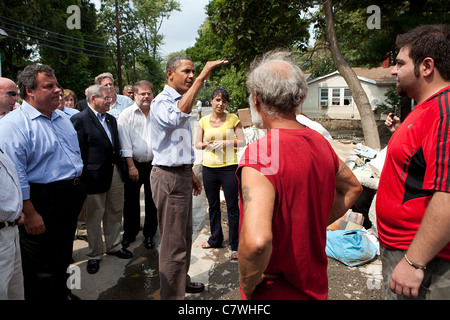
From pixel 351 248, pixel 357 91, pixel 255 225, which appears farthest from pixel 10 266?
pixel 357 91

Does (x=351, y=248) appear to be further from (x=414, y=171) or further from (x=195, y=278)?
(x=414, y=171)

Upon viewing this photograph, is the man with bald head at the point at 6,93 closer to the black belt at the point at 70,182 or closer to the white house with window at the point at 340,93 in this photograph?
the black belt at the point at 70,182

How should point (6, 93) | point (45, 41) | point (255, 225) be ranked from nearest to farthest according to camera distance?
point (255, 225) < point (6, 93) < point (45, 41)

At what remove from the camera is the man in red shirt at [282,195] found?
4.00 ft

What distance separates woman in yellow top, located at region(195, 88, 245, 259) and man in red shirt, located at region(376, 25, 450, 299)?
7.14ft

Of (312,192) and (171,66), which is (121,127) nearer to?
(171,66)

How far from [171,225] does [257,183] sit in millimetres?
1619

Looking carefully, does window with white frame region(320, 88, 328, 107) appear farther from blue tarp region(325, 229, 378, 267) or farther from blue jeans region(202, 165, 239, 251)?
blue jeans region(202, 165, 239, 251)

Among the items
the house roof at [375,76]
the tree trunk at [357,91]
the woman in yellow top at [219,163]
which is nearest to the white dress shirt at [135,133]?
the woman in yellow top at [219,163]

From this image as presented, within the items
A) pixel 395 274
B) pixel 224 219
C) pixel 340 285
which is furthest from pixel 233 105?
pixel 395 274

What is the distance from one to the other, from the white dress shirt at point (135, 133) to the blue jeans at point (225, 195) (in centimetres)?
87

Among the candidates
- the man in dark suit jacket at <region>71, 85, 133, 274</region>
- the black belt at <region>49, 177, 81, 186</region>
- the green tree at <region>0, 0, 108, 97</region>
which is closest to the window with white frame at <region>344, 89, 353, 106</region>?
the green tree at <region>0, 0, 108, 97</region>

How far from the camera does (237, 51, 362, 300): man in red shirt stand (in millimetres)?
1220

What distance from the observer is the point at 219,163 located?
3846 millimetres
